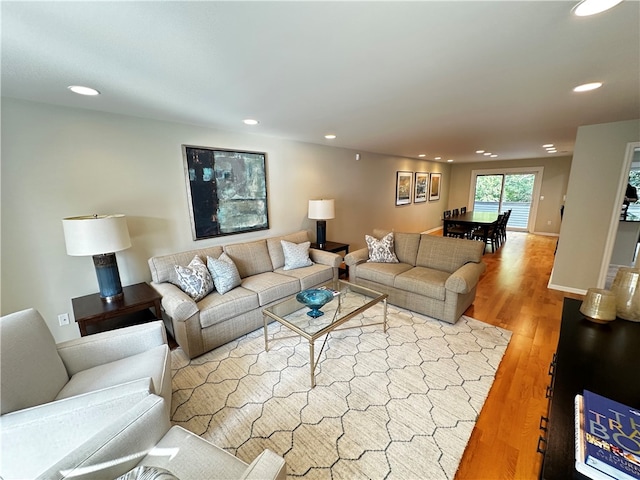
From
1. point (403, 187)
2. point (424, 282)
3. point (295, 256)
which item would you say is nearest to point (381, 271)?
point (424, 282)

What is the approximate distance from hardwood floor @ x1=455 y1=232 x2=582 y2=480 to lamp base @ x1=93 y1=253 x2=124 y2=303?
2889mm

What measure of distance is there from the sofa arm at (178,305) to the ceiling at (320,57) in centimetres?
167

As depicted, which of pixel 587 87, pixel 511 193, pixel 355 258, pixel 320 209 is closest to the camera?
pixel 587 87

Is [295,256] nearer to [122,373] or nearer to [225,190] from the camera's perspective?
[225,190]

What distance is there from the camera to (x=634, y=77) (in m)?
1.80

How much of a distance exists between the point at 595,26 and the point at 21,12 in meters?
2.56

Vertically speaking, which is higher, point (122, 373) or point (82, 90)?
point (82, 90)

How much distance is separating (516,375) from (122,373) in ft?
9.33

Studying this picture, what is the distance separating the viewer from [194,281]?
2.53 meters

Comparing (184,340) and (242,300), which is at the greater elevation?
(242,300)

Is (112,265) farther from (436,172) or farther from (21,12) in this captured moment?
(436,172)

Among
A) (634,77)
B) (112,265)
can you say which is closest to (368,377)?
(112,265)

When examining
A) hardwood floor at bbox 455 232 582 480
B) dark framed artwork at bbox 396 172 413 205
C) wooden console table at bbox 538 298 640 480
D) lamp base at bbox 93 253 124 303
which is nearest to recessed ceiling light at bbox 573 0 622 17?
wooden console table at bbox 538 298 640 480

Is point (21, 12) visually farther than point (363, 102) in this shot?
No
